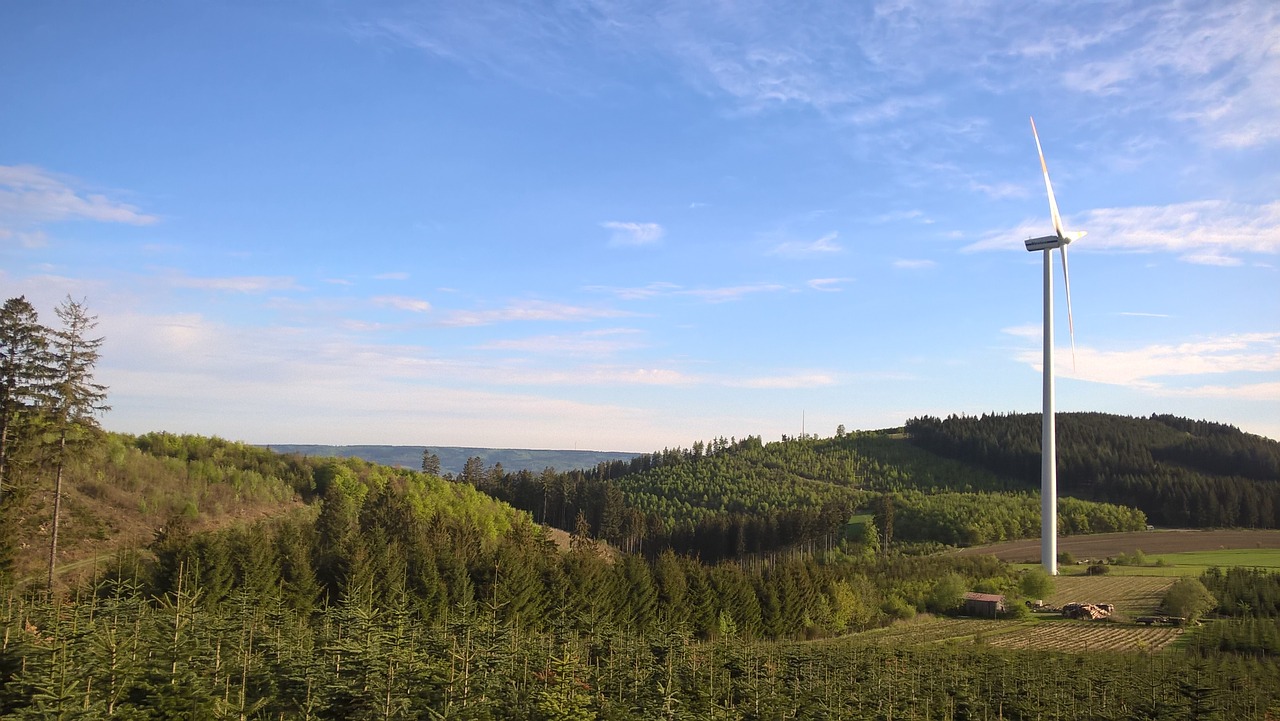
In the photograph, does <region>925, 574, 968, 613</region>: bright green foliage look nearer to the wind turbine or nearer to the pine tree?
the wind turbine

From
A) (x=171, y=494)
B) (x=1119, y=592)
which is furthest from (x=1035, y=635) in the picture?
(x=171, y=494)

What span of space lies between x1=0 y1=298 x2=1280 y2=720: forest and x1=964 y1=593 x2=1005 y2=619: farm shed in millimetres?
2515

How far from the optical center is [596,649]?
48.3 meters

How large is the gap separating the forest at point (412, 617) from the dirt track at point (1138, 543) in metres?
33.1

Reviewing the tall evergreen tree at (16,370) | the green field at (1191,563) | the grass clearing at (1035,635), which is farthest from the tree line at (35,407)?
the green field at (1191,563)

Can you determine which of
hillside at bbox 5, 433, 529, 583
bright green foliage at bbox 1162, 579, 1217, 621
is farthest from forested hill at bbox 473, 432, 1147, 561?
bright green foliage at bbox 1162, 579, 1217, 621

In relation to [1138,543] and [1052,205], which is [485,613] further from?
[1138,543]

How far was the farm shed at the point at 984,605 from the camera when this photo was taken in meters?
100

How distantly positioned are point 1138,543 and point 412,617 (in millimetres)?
146904

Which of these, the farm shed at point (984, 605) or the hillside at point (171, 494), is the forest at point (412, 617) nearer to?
the hillside at point (171, 494)

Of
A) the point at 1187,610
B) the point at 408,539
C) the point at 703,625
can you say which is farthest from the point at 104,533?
the point at 1187,610

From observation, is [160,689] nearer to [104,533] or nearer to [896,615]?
[104,533]

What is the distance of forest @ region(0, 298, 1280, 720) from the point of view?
25219 mm

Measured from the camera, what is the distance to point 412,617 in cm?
5906
